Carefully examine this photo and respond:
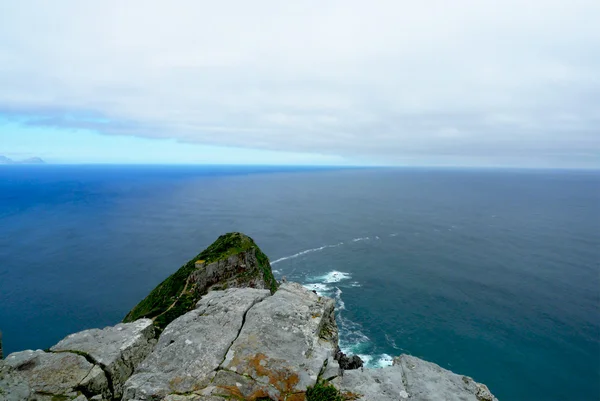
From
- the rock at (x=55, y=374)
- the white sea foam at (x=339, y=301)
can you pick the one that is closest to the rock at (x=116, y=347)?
the rock at (x=55, y=374)

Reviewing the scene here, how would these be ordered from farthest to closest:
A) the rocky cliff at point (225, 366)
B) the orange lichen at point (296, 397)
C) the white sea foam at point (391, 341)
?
the white sea foam at point (391, 341) < the rocky cliff at point (225, 366) < the orange lichen at point (296, 397)

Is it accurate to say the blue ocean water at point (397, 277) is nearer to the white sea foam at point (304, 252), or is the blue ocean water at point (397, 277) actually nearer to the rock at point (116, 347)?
the white sea foam at point (304, 252)

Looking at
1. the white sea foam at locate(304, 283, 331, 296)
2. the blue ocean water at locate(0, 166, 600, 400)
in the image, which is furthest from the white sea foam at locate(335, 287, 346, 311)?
the white sea foam at locate(304, 283, 331, 296)

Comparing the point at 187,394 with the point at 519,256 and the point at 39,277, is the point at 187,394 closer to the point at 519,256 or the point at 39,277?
the point at 39,277

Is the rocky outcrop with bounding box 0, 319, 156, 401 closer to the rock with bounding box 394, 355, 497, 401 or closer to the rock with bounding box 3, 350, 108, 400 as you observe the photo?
the rock with bounding box 3, 350, 108, 400

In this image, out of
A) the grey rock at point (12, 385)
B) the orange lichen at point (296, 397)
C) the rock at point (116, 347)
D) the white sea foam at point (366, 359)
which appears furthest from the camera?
the white sea foam at point (366, 359)
